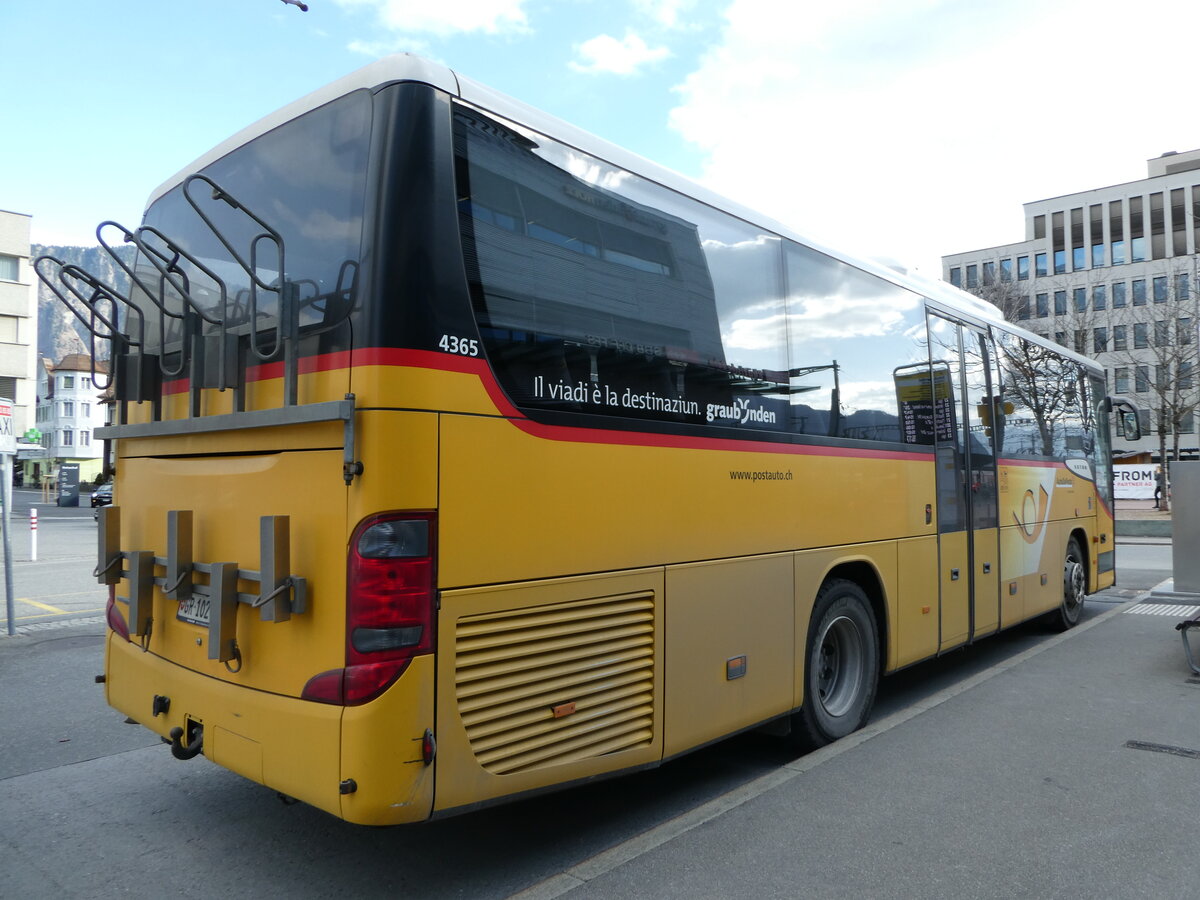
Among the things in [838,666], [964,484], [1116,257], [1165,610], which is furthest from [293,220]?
[1116,257]

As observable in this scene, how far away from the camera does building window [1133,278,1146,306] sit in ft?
200

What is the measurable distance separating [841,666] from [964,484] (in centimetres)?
223

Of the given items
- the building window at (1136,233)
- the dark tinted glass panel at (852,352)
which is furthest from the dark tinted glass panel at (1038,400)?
the building window at (1136,233)

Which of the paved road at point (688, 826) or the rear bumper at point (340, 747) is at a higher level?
the rear bumper at point (340, 747)

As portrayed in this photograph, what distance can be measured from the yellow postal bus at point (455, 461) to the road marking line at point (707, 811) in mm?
255

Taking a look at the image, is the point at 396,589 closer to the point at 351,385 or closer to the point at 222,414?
the point at 351,385

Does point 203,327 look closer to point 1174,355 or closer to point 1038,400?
point 1038,400

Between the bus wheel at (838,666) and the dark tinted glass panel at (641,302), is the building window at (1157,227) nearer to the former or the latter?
the dark tinted glass panel at (641,302)

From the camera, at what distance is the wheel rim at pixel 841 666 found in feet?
18.0

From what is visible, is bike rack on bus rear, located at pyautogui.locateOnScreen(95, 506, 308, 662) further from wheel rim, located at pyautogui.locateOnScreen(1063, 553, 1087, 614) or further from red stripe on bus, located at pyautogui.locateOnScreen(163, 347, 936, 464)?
wheel rim, located at pyautogui.locateOnScreen(1063, 553, 1087, 614)

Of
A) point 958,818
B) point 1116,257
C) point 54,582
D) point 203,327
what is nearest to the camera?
point 203,327

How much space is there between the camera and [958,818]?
13.5 ft

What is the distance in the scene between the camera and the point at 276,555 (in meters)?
3.17

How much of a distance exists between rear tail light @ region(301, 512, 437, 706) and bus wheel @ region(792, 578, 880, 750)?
2.83m
